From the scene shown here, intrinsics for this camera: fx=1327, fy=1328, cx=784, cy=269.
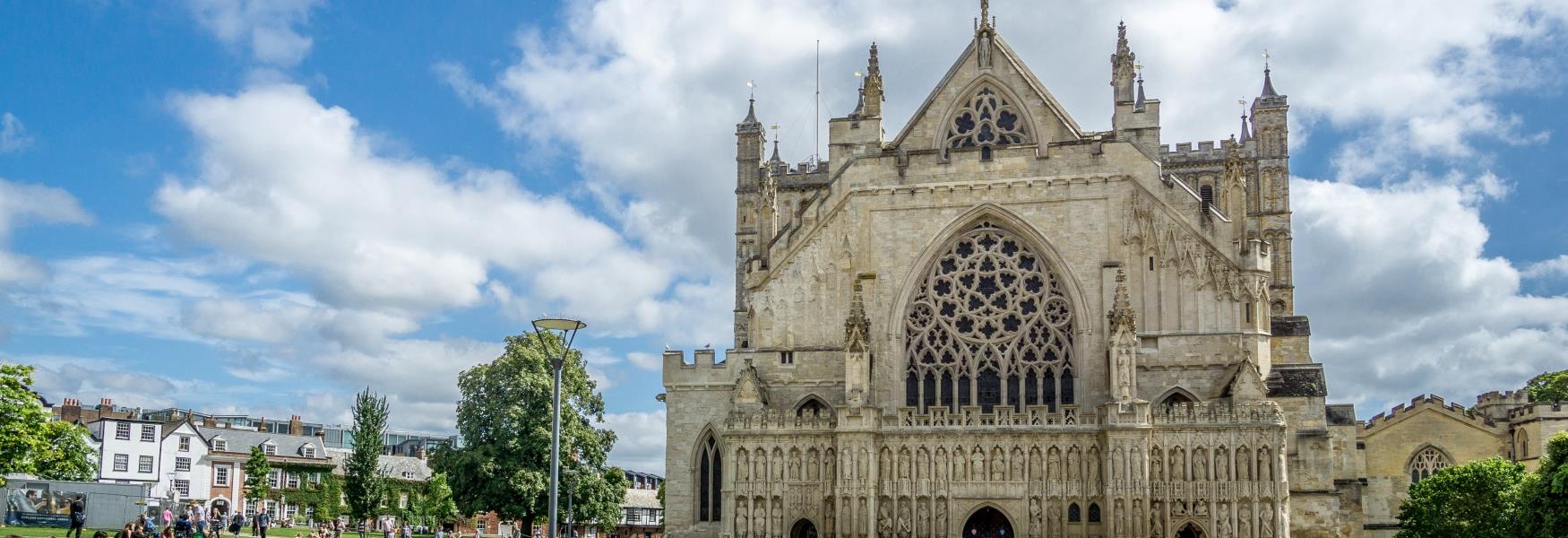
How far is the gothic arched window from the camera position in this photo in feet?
129

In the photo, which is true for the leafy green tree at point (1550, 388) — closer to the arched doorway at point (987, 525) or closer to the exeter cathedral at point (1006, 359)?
the exeter cathedral at point (1006, 359)

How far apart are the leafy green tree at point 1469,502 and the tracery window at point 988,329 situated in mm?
13020

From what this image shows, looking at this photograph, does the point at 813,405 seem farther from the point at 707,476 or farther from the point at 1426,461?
the point at 1426,461

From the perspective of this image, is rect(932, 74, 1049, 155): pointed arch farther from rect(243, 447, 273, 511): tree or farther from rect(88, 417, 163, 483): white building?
rect(88, 417, 163, 483): white building

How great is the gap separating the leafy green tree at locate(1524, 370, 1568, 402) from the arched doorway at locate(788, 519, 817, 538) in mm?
43067

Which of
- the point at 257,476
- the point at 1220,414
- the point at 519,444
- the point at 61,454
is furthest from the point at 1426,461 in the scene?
the point at 257,476

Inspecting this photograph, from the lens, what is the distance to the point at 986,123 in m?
41.2

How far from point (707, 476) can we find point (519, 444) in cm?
1094

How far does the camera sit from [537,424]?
48.3 metres

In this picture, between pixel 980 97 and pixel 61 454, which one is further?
pixel 61 454

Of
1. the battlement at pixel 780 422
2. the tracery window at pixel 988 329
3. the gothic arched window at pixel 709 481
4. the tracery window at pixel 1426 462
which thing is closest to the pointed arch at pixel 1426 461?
the tracery window at pixel 1426 462

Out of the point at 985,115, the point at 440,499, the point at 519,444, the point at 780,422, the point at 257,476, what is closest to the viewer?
the point at 780,422

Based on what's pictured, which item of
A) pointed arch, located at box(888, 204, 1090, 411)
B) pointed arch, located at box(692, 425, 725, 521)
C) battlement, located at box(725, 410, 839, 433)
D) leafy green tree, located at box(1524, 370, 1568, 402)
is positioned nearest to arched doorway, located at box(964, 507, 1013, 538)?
pointed arch, located at box(888, 204, 1090, 411)

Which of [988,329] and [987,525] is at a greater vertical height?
[988,329]
